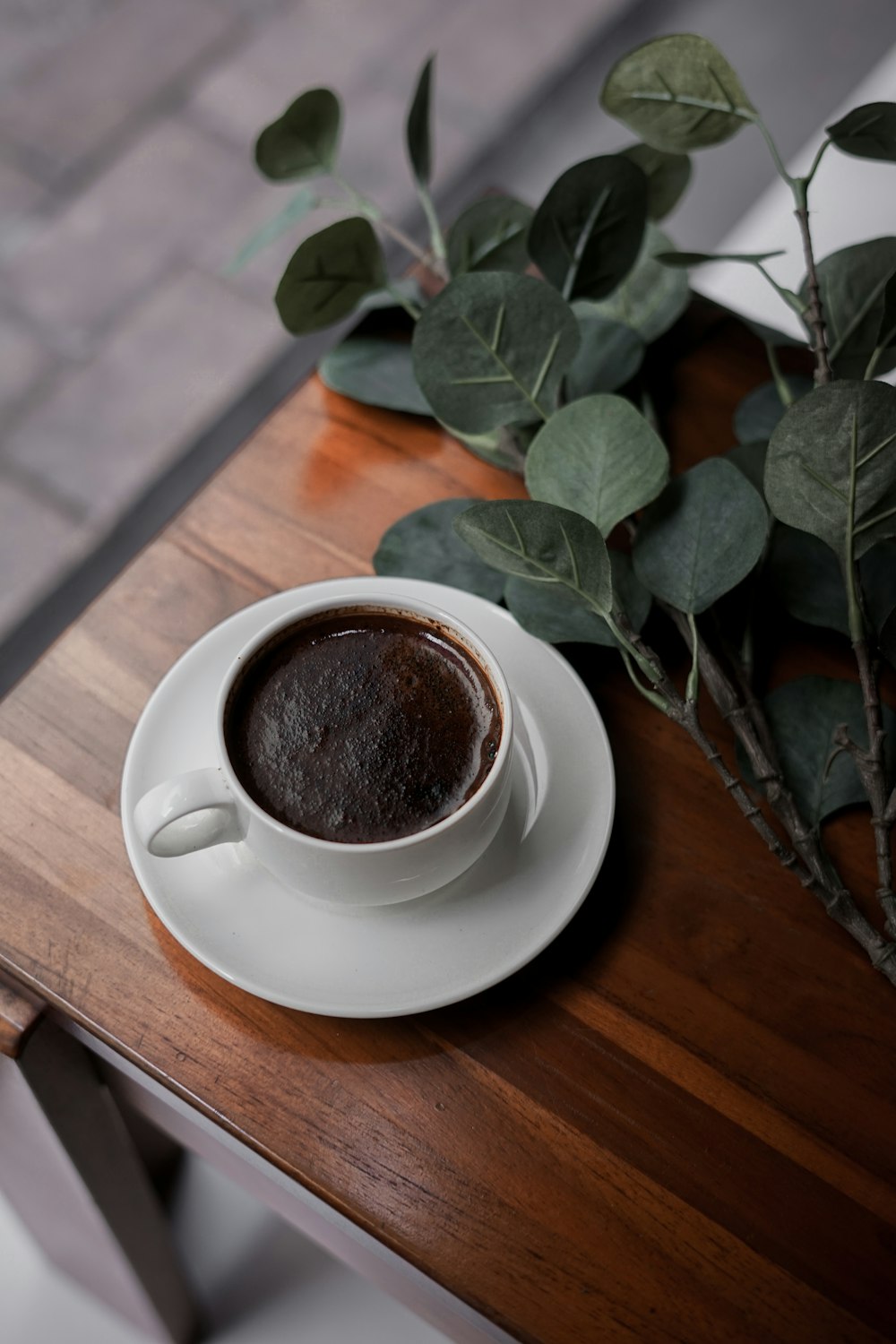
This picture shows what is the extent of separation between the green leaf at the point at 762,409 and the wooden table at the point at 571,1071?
0.65 feet

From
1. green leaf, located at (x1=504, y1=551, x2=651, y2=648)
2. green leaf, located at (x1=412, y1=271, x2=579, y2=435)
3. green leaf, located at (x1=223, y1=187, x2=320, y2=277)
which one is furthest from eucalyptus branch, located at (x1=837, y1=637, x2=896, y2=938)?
green leaf, located at (x1=223, y1=187, x2=320, y2=277)

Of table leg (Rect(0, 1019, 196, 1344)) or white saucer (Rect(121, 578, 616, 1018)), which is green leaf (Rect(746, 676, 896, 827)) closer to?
white saucer (Rect(121, 578, 616, 1018))

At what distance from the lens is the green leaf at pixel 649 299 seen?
0.80m

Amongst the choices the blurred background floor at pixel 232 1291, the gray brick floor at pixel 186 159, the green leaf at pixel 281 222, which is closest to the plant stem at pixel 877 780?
the green leaf at pixel 281 222

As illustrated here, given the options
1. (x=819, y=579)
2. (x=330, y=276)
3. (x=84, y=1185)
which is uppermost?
(x=330, y=276)

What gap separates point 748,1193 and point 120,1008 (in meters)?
0.29

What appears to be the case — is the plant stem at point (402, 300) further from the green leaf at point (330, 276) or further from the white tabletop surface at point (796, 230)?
the white tabletop surface at point (796, 230)

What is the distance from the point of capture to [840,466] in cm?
56

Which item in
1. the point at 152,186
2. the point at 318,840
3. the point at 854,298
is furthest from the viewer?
the point at 152,186

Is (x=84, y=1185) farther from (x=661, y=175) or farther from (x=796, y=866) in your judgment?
(x=661, y=175)

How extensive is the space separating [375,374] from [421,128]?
0.15 meters

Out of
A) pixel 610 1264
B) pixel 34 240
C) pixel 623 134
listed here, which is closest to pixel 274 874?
pixel 610 1264

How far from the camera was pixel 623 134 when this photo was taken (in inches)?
68.1

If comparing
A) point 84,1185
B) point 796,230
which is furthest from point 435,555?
point 796,230
